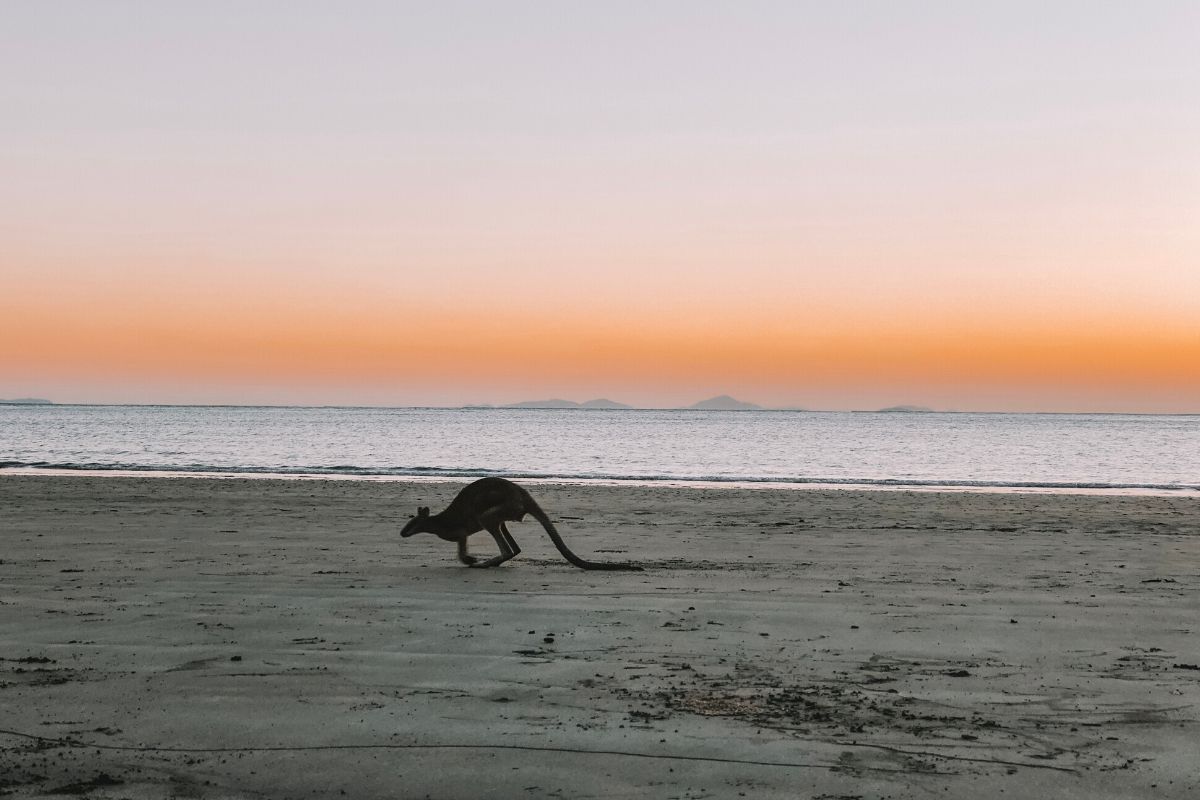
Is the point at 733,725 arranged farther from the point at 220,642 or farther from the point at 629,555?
the point at 629,555

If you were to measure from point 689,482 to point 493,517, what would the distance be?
62.7ft

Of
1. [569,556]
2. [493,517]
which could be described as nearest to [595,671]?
[569,556]

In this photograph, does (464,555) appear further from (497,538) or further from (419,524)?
(419,524)

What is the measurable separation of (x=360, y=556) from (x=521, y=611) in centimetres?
426

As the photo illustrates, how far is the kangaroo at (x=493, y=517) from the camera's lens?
1122cm

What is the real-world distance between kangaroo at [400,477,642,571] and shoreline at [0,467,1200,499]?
15129 mm

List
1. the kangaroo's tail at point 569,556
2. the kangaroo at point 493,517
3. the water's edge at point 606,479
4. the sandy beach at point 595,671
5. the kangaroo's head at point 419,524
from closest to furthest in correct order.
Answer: the sandy beach at point 595,671 → the kangaroo's tail at point 569,556 → the kangaroo at point 493,517 → the kangaroo's head at point 419,524 → the water's edge at point 606,479

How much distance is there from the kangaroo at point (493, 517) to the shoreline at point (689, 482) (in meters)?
15.1

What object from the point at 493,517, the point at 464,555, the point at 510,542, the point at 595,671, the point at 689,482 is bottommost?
the point at 595,671

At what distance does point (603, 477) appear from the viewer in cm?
3206

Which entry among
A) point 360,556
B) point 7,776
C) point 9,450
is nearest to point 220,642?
point 7,776

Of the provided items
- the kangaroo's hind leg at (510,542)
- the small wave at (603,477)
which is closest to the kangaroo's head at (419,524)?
the kangaroo's hind leg at (510,542)

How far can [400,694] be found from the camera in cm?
595

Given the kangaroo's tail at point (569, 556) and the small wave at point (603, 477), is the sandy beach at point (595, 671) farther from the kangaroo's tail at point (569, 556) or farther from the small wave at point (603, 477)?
the small wave at point (603, 477)
